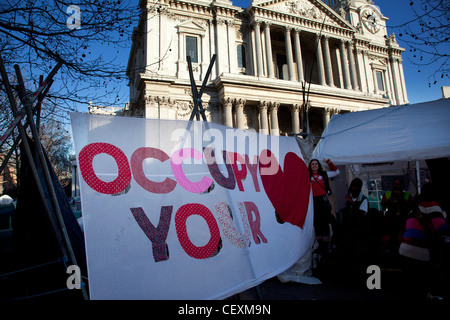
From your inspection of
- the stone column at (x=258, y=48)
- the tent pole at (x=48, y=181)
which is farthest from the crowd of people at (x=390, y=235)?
the stone column at (x=258, y=48)

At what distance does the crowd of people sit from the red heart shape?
1.04 ft

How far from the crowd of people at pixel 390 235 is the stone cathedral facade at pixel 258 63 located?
1207cm

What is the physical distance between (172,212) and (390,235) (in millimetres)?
3868

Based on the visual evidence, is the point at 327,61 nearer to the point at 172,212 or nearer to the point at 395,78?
the point at 395,78

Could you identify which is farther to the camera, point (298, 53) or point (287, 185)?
point (298, 53)

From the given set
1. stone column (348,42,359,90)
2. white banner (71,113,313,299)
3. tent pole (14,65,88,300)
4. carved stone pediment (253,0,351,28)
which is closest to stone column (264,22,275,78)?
carved stone pediment (253,0,351,28)

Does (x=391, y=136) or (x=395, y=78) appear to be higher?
(x=395, y=78)

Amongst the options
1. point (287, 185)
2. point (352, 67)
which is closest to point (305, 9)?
point (352, 67)

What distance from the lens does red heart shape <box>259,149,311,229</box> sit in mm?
3576

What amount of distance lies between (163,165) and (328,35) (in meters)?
25.8

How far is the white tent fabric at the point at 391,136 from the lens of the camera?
442cm

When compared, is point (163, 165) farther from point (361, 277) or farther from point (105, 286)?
point (361, 277)

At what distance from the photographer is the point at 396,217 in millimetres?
4207

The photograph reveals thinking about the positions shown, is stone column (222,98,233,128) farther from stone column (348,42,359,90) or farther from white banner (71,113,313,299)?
stone column (348,42,359,90)
